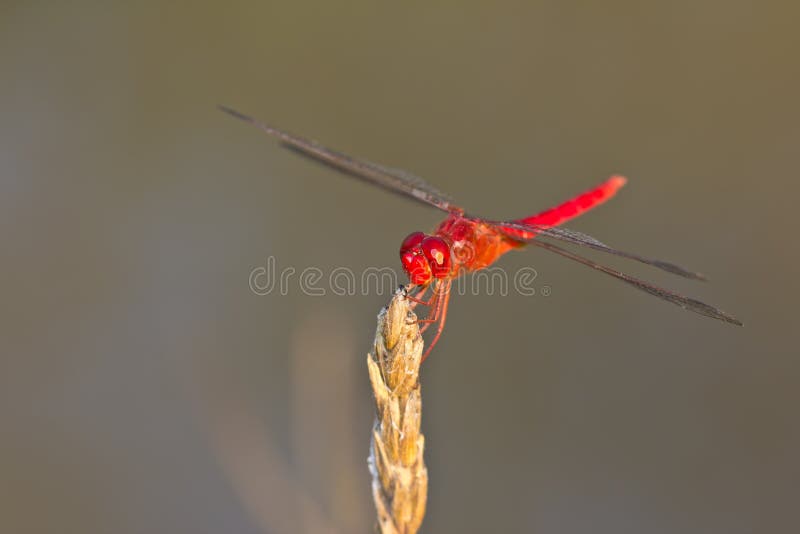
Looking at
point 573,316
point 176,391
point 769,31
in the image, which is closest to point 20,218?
point 176,391

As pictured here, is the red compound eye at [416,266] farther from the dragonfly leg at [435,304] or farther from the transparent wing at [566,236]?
the transparent wing at [566,236]

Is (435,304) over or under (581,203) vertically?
under

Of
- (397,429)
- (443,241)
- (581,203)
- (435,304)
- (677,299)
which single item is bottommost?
(397,429)

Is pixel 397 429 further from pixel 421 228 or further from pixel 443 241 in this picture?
pixel 421 228

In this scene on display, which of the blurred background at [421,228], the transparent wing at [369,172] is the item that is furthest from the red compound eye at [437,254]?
the blurred background at [421,228]

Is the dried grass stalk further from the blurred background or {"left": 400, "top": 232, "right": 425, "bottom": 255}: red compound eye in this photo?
the blurred background

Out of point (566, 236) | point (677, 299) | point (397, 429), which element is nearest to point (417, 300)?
point (397, 429)
